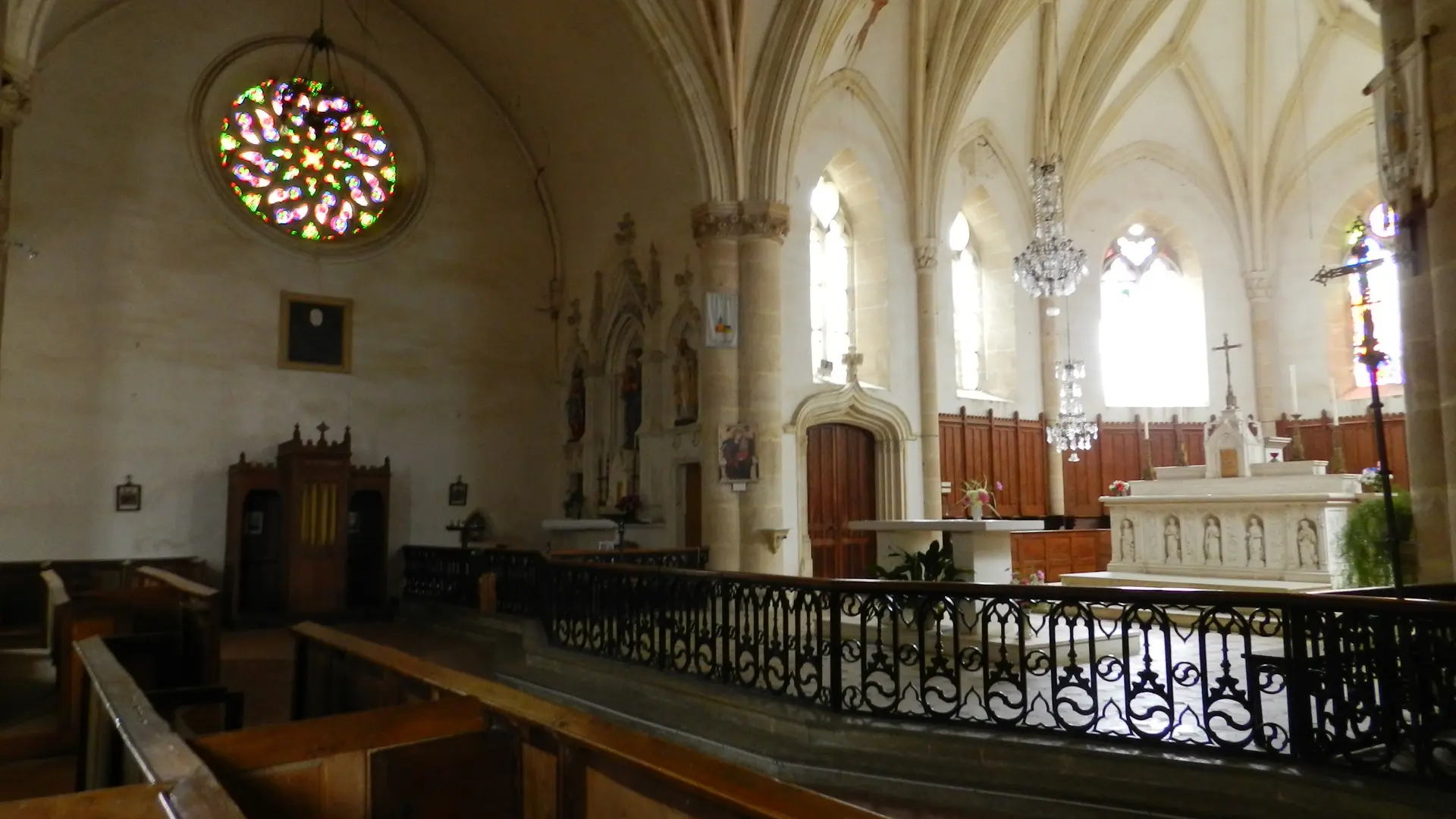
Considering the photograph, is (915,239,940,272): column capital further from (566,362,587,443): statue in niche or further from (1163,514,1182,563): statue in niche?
(566,362,587,443): statue in niche

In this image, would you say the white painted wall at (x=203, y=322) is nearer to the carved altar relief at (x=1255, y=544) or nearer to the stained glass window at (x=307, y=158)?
the stained glass window at (x=307, y=158)

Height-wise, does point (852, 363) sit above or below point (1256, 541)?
above

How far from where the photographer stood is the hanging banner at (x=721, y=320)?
40.9ft

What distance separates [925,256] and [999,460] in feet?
12.5

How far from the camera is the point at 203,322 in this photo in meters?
13.5

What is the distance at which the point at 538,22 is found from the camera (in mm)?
14461

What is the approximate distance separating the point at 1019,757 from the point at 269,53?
48.5 feet

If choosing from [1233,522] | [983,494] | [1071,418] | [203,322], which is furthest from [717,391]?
[203,322]

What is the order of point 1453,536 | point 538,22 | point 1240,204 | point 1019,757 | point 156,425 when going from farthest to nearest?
1. point 1240,204
2. point 538,22
3. point 156,425
4. point 1453,536
5. point 1019,757

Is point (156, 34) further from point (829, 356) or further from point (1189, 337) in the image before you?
point (1189, 337)

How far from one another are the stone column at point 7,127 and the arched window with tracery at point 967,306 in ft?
44.0

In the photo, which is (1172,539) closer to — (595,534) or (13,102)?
(595,534)

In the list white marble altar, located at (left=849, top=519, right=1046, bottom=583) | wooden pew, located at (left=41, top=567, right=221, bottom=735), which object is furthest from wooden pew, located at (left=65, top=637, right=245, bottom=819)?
white marble altar, located at (left=849, top=519, right=1046, bottom=583)

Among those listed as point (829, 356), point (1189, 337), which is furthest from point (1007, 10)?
point (1189, 337)
